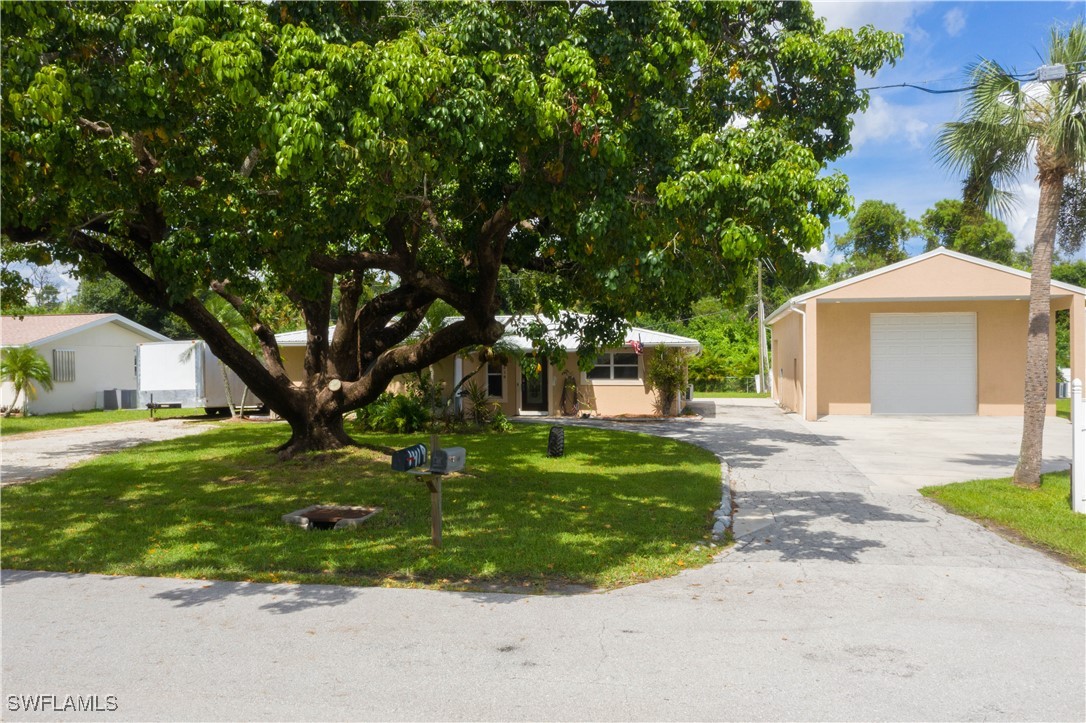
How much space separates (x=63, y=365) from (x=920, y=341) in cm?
2826

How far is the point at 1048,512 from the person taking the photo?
30.6ft

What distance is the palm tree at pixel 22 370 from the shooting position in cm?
2497

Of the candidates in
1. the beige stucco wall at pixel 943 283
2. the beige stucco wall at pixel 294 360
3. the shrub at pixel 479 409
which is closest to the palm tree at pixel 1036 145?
the beige stucco wall at pixel 943 283

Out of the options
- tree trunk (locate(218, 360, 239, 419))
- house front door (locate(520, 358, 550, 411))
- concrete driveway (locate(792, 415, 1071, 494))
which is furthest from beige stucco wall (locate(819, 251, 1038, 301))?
tree trunk (locate(218, 360, 239, 419))

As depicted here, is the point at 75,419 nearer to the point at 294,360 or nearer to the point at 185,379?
the point at 185,379

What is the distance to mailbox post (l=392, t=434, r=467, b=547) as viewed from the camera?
295 inches

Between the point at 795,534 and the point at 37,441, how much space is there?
17.4 meters

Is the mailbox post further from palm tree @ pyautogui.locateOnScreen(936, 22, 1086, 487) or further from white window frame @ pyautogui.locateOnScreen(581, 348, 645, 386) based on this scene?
white window frame @ pyautogui.locateOnScreen(581, 348, 645, 386)

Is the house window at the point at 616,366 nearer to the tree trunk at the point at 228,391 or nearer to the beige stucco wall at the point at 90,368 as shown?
the tree trunk at the point at 228,391

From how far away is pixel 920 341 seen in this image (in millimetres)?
22641

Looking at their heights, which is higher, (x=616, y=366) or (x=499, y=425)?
(x=616, y=366)

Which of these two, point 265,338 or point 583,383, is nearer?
point 265,338

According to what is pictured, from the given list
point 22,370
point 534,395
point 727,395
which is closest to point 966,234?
point 727,395

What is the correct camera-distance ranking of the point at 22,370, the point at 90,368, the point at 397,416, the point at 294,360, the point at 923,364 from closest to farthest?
1. the point at 397,416
2. the point at 923,364
3. the point at 22,370
4. the point at 294,360
5. the point at 90,368
